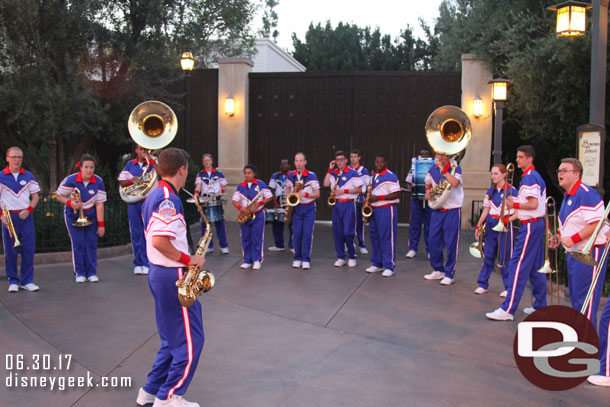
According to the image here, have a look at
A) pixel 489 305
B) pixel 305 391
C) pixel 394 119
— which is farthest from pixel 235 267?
pixel 394 119

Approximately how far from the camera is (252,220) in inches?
389

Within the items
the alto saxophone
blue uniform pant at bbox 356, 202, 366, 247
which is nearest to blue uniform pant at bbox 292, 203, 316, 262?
blue uniform pant at bbox 356, 202, 366, 247

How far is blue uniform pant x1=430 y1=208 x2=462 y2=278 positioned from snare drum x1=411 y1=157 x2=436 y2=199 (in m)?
1.91

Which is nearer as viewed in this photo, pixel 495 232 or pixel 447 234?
pixel 495 232

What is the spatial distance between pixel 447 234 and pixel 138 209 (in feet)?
15.5

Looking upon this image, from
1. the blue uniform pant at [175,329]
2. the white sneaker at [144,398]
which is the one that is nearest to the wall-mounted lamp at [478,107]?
the blue uniform pant at [175,329]

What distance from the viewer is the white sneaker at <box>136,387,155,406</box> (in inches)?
185

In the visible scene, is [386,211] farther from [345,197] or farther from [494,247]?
[494,247]

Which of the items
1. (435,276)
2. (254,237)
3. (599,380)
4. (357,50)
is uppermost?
(357,50)

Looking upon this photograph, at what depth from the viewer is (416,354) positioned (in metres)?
6.10

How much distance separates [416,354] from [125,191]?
5.23m

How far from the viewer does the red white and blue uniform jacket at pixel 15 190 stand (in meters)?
8.03

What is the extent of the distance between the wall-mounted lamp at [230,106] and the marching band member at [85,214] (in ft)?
22.3

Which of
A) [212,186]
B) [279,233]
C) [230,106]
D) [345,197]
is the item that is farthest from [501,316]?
[230,106]
